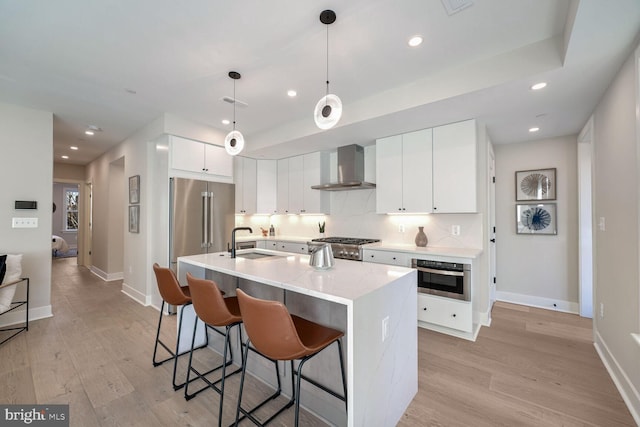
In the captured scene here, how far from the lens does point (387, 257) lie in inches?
139

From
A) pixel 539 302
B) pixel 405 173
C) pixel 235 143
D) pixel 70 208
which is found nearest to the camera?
pixel 235 143

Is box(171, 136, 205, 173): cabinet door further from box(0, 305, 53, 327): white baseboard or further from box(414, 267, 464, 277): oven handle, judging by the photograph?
box(414, 267, 464, 277): oven handle

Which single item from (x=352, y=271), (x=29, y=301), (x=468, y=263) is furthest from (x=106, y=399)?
(x=468, y=263)

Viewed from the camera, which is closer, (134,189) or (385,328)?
(385,328)

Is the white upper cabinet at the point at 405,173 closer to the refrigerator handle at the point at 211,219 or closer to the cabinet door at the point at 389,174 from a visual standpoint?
the cabinet door at the point at 389,174

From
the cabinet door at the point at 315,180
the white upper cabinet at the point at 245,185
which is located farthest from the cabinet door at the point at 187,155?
the cabinet door at the point at 315,180

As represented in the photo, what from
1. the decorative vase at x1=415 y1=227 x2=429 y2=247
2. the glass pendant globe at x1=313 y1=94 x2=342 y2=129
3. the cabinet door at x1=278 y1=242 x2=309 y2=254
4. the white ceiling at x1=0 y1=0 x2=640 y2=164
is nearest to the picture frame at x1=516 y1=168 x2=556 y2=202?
the white ceiling at x1=0 y1=0 x2=640 y2=164

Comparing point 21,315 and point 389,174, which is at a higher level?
point 389,174

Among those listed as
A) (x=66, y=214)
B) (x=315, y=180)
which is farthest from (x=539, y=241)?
(x=66, y=214)

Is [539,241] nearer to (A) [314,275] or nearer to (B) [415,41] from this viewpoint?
(B) [415,41]

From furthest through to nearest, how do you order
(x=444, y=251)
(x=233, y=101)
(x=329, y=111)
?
(x=233, y=101)
(x=444, y=251)
(x=329, y=111)

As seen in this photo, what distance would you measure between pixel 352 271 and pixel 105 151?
6342 millimetres

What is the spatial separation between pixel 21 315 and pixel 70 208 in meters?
8.36

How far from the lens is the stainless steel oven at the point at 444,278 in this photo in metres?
2.93
